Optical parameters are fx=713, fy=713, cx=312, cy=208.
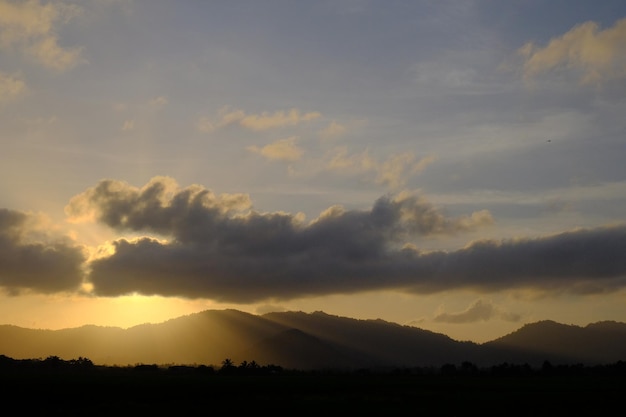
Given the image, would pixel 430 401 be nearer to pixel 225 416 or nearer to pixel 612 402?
pixel 612 402

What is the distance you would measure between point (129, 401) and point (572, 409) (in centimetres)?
6106

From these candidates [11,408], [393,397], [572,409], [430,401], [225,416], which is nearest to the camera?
[225,416]

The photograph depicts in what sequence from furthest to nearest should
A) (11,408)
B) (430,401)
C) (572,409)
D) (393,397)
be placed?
(393,397), (430,401), (572,409), (11,408)

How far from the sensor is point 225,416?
85250 millimetres

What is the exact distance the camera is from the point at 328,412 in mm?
91188

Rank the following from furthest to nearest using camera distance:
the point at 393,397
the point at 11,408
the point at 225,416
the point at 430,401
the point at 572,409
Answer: the point at 393,397 < the point at 430,401 < the point at 572,409 < the point at 11,408 < the point at 225,416

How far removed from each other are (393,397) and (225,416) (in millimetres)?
38676

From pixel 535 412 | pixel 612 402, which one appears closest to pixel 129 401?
pixel 535 412

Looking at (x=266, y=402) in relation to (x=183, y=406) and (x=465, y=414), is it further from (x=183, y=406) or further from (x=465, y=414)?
(x=465, y=414)

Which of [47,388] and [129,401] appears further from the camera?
[47,388]

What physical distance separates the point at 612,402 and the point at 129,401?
71.8 meters

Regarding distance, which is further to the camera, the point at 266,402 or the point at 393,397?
the point at 393,397

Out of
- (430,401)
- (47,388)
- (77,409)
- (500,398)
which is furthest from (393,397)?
(47,388)

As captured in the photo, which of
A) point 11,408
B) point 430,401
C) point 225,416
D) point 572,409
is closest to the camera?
point 225,416
